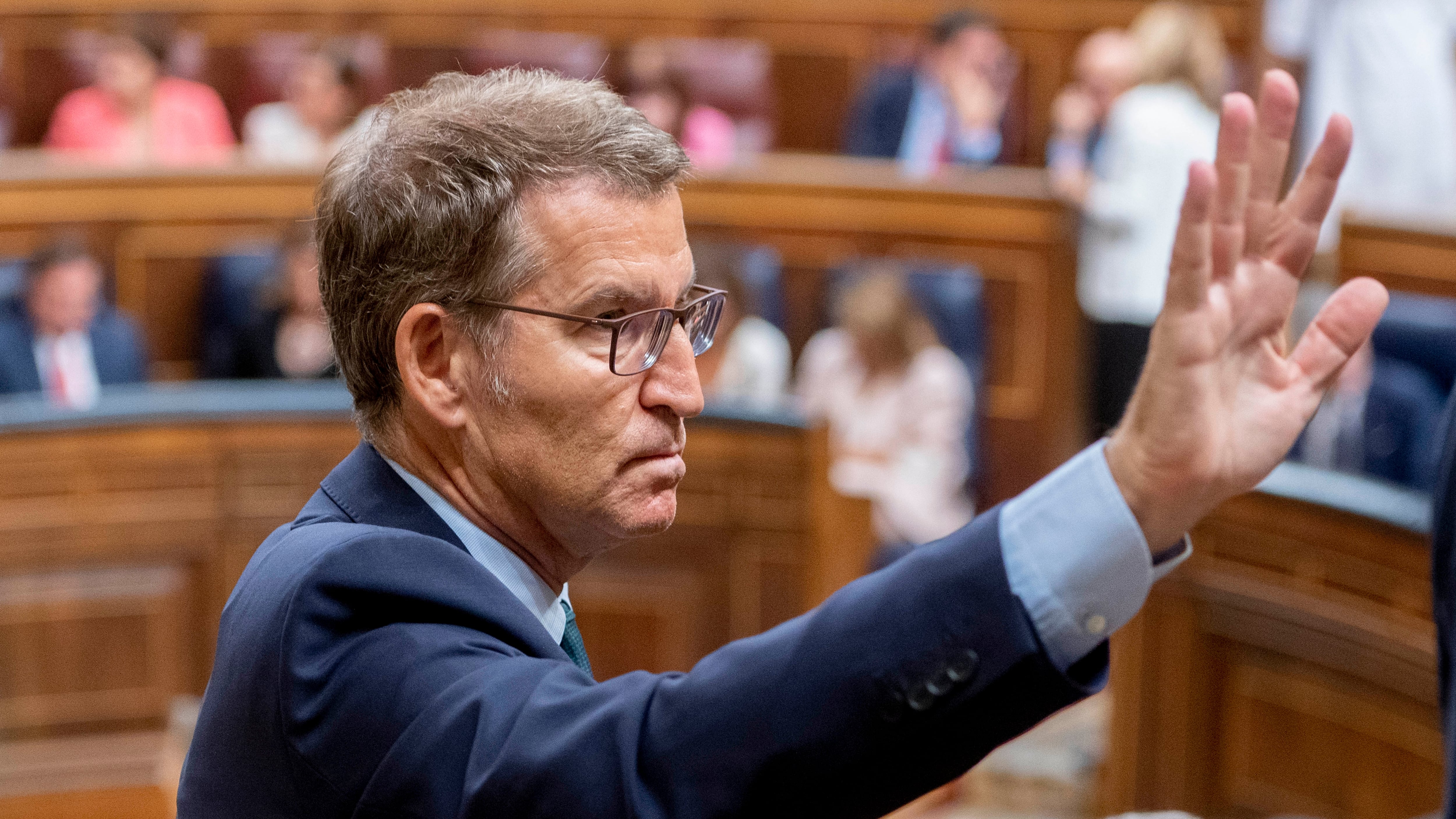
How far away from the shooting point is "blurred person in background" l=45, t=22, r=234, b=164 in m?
5.67

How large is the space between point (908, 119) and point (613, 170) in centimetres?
470

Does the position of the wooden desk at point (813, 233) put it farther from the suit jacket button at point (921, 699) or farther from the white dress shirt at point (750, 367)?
the suit jacket button at point (921, 699)

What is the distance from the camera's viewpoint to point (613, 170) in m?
1.10

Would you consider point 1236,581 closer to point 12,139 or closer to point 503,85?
point 503,85

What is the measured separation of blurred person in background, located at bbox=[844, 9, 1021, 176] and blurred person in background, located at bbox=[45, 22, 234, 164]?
7.90 feet

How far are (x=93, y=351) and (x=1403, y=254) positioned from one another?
3.53 meters

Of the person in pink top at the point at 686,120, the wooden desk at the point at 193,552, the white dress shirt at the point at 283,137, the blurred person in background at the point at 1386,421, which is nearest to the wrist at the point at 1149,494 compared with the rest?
the wooden desk at the point at 193,552

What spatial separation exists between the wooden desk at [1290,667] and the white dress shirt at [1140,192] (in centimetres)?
144

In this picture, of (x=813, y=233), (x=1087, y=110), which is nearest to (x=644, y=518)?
(x=813, y=233)

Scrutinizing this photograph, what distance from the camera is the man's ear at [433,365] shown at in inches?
43.9

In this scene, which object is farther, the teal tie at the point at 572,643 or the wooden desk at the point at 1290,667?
the wooden desk at the point at 1290,667

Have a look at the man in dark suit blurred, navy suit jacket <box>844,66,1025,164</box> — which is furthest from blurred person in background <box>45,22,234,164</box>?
the man in dark suit blurred

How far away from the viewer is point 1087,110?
558cm

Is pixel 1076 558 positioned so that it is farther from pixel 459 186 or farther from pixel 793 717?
pixel 459 186
